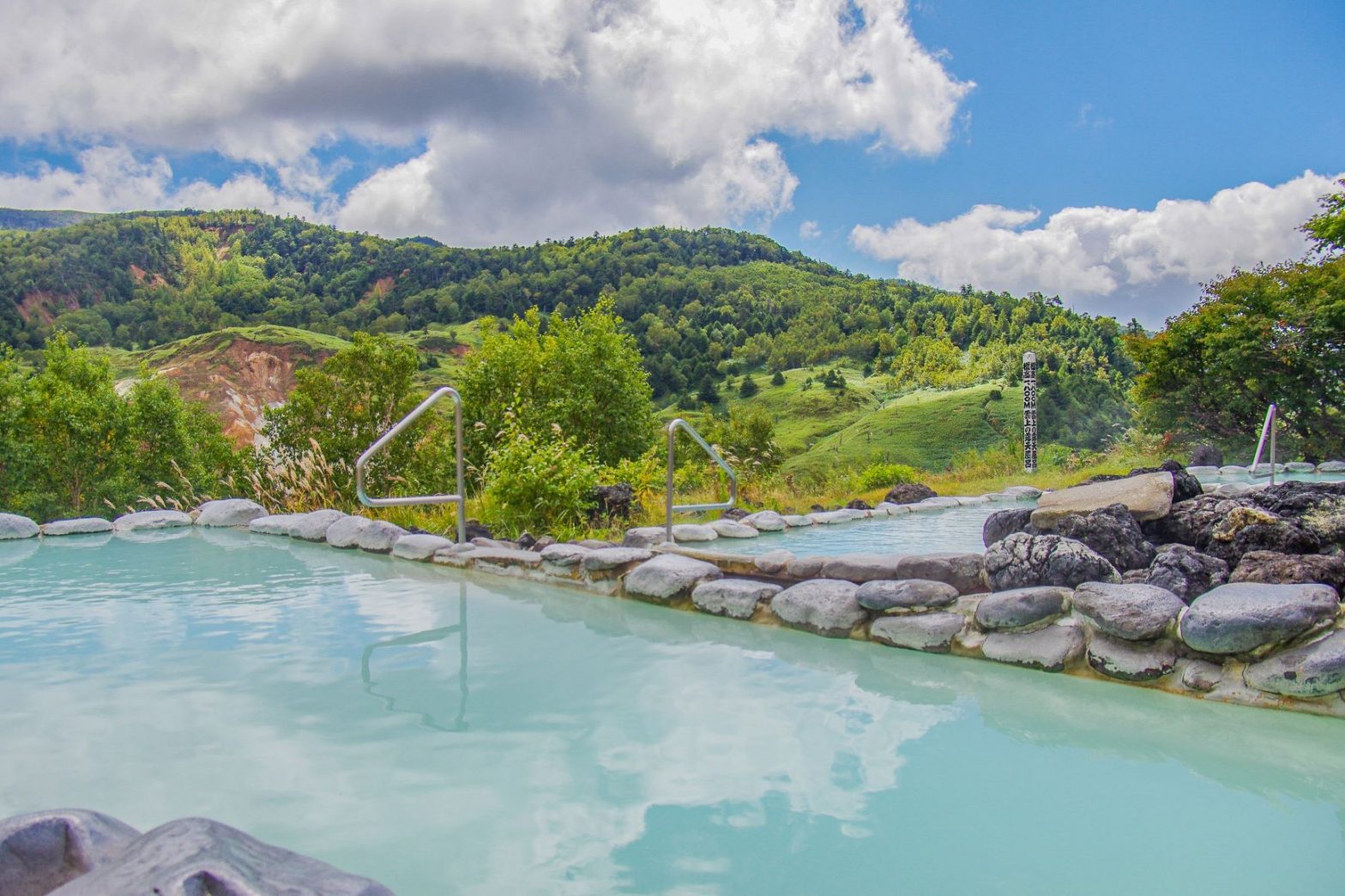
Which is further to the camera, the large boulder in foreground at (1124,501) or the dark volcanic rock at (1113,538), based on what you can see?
the large boulder in foreground at (1124,501)

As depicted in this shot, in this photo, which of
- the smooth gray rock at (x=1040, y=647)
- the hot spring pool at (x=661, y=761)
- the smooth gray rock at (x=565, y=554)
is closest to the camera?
the hot spring pool at (x=661, y=761)

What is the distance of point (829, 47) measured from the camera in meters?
9.19

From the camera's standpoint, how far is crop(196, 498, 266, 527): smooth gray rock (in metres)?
7.21

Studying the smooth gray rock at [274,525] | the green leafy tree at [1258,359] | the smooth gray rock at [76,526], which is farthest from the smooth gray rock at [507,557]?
the green leafy tree at [1258,359]

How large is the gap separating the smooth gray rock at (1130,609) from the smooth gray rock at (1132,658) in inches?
1.1

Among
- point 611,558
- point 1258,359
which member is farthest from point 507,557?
point 1258,359

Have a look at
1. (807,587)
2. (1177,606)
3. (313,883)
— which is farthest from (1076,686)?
(313,883)

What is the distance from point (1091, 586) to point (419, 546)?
3.97 metres

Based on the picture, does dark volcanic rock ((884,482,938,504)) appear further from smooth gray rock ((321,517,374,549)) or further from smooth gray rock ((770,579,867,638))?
smooth gray rock ((770,579,867,638))

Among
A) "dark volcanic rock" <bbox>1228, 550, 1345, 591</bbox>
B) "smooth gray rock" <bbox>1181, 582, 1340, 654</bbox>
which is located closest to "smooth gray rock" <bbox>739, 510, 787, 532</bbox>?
"dark volcanic rock" <bbox>1228, 550, 1345, 591</bbox>

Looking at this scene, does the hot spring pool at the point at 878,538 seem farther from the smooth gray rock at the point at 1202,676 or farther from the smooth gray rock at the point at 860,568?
the smooth gray rock at the point at 1202,676

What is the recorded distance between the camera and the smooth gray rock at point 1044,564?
3252 mm

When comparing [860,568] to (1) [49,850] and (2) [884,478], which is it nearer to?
(1) [49,850]

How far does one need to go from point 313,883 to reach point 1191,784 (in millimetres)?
1923
